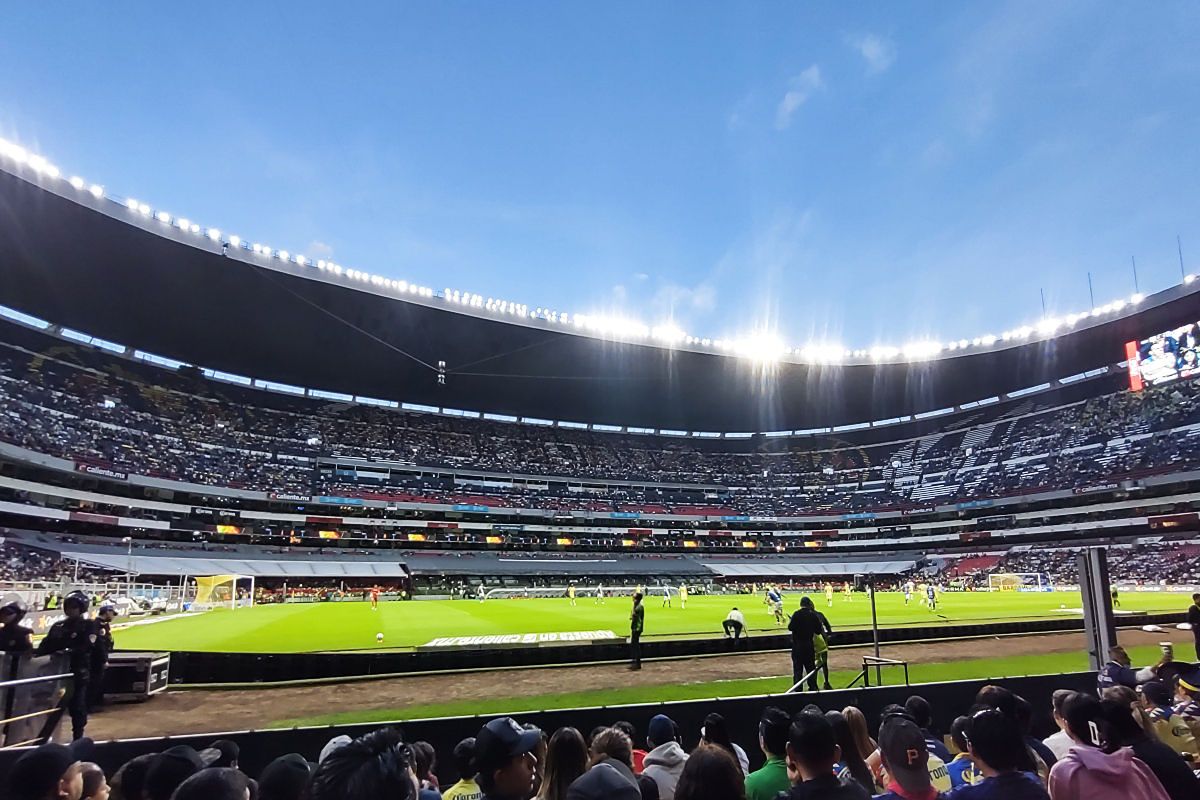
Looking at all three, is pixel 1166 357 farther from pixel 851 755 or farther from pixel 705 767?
pixel 705 767

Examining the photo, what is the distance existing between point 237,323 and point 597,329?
26240 millimetres

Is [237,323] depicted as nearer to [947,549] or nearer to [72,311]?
[72,311]

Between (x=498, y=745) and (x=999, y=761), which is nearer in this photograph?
(x=498, y=745)

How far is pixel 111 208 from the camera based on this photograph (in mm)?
30984

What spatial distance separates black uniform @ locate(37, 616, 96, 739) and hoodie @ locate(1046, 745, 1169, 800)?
1135cm

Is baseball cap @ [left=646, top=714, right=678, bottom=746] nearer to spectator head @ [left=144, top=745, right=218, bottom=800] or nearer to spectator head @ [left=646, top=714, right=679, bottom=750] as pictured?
spectator head @ [left=646, top=714, right=679, bottom=750]

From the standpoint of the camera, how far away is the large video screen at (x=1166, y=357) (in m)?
42.7

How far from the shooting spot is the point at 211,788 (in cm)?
229

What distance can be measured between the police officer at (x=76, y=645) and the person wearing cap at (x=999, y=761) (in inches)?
416

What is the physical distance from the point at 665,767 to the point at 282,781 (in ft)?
7.97

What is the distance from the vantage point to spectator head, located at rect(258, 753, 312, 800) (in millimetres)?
2998

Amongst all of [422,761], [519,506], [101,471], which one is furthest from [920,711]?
[519,506]

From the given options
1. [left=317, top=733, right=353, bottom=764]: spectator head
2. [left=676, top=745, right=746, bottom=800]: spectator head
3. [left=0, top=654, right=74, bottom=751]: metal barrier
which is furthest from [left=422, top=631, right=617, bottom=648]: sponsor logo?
[left=676, top=745, right=746, bottom=800]: spectator head

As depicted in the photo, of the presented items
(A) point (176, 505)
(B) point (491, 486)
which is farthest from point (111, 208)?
(B) point (491, 486)
